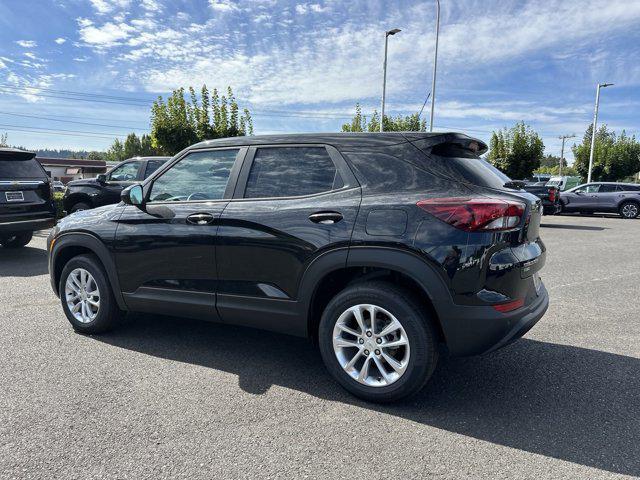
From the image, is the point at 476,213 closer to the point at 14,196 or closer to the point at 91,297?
the point at 91,297

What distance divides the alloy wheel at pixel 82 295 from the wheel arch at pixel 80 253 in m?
0.20

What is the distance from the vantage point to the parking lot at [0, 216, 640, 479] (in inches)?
96.6

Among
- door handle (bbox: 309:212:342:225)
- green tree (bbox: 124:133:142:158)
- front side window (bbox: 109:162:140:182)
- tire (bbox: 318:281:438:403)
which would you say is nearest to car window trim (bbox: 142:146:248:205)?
door handle (bbox: 309:212:342:225)

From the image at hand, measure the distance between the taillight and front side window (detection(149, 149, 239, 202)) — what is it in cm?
167

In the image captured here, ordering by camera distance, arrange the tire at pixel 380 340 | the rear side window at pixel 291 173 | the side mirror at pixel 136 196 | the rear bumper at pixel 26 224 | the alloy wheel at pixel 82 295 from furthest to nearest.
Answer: the rear bumper at pixel 26 224 < the alloy wheel at pixel 82 295 < the side mirror at pixel 136 196 < the rear side window at pixel 291 173 < the tire at pixel 380 340

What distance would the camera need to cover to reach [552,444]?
2643 mm

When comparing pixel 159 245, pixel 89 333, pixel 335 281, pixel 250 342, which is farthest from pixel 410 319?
pixel 89 333

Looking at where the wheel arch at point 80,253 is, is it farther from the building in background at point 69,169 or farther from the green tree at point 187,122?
the building in background at point 69,169

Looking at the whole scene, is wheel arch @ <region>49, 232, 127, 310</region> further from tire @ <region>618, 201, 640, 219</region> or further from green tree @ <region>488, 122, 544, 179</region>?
green tree @ <region>488, 122, 544, 179</region>

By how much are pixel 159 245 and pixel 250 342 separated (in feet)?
3.77

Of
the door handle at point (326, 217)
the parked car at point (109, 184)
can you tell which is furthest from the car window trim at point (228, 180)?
the parked car at point (109, 184)

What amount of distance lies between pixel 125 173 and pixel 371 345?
9975mm

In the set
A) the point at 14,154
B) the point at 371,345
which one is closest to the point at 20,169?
the point at 14,154

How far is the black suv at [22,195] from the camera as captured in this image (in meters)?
7.96
